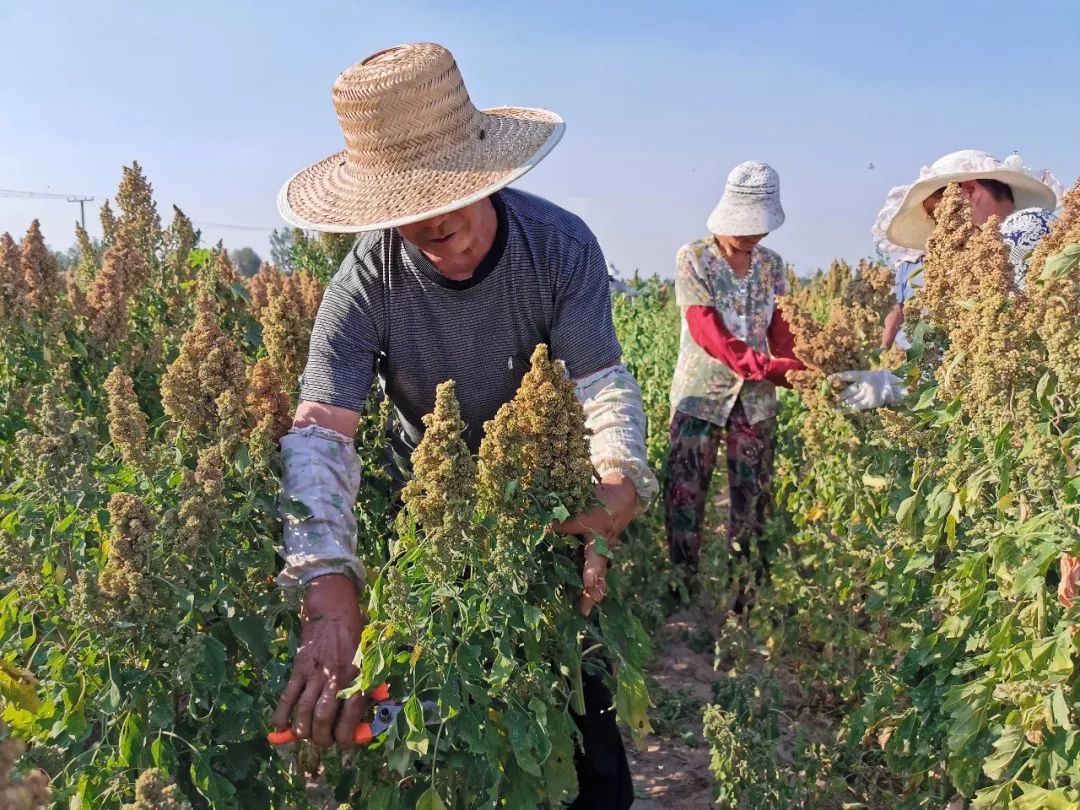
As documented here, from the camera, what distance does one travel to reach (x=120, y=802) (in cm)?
163

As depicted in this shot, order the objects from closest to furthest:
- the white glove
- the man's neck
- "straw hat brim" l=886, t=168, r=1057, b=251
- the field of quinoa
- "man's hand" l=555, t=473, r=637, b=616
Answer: the field of quinoa → "man's hand" l=555, t=473, r=637, b=616 → the man's neck → the white glove → "straw hat brim" l=886, t=168, r=1057, b=251

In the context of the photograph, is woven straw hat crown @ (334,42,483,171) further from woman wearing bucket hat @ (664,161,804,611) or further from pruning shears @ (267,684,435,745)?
woman wearing bucket hat @ (664,161,804,611)

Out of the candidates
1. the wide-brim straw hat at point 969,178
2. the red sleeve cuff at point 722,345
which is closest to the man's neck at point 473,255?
the wide-brim straw hat at point 969,178

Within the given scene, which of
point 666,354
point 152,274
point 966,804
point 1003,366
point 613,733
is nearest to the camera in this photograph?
point 1003,366

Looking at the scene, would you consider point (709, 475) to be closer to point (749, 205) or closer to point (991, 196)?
point (749, 205)

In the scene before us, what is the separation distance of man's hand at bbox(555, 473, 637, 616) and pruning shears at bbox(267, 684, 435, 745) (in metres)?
0.38

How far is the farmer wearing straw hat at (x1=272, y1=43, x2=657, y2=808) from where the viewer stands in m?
1.90

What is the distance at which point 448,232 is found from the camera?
217 cm

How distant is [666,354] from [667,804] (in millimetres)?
4887

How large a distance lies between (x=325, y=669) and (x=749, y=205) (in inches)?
138

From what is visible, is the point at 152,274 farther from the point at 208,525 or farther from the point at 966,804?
the point at 966,804

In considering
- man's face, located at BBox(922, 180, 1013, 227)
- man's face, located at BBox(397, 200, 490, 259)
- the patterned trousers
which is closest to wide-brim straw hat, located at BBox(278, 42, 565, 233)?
man's face, located at BBox(397, 200, 490, 259)

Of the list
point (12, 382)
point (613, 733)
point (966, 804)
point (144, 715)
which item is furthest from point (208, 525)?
point (966, 804)

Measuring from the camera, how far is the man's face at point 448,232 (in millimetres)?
2146
